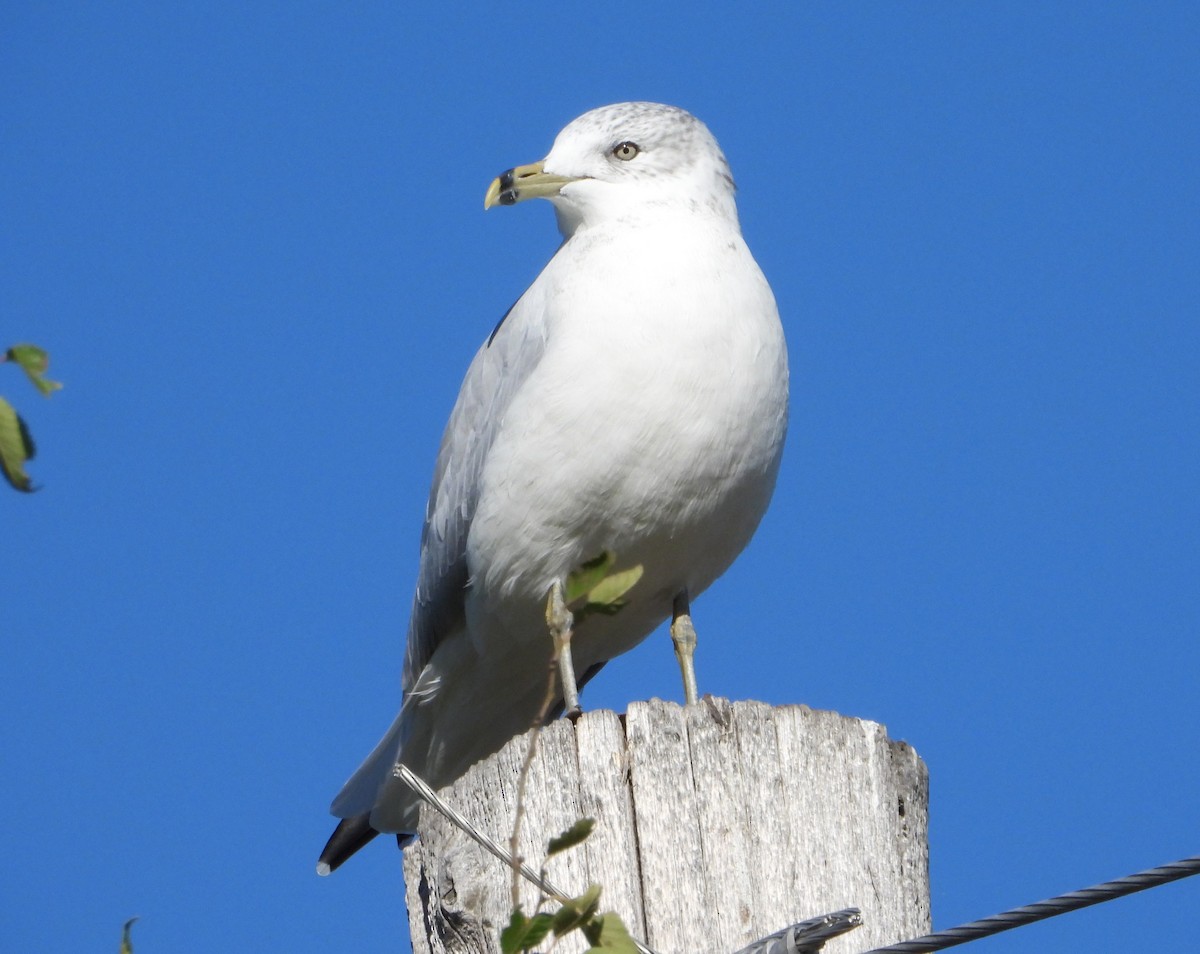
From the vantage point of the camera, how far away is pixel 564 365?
5441 millimetres

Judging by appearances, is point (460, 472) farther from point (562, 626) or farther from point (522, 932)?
point (522, 932)

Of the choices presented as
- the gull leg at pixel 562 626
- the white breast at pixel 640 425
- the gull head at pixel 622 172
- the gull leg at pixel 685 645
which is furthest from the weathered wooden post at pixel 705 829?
the gull head at pixel 622 172

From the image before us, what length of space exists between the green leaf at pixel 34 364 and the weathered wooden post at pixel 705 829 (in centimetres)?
197

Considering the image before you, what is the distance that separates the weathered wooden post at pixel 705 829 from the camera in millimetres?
3660

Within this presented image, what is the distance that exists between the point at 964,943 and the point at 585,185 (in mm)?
3694

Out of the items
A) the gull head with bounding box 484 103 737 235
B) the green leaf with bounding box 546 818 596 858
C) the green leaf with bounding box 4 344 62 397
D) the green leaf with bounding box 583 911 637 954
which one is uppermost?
the gull head with bounding box 484 103 737 235

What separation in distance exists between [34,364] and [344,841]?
415 cm

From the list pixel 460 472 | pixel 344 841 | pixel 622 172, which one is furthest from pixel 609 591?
pixel 622 172

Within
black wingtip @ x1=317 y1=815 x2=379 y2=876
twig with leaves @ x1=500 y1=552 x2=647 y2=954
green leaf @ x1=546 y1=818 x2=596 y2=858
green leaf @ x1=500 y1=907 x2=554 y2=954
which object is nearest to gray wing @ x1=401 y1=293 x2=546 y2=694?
black wingtip @ x1=317 y1=815 x2=379 y2=876

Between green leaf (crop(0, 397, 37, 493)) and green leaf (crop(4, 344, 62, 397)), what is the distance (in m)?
0.05

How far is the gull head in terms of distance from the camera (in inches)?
241

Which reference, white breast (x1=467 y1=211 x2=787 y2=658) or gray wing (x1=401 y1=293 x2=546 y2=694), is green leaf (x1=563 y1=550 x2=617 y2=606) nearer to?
white breast (x1=467 y1=211 x2=787 y2=658)

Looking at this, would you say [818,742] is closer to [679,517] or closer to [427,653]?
[679,517]

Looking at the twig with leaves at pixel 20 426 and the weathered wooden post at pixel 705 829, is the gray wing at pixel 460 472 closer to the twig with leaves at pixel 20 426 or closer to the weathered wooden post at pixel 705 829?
the weathered wooden post at pixel 705 829
